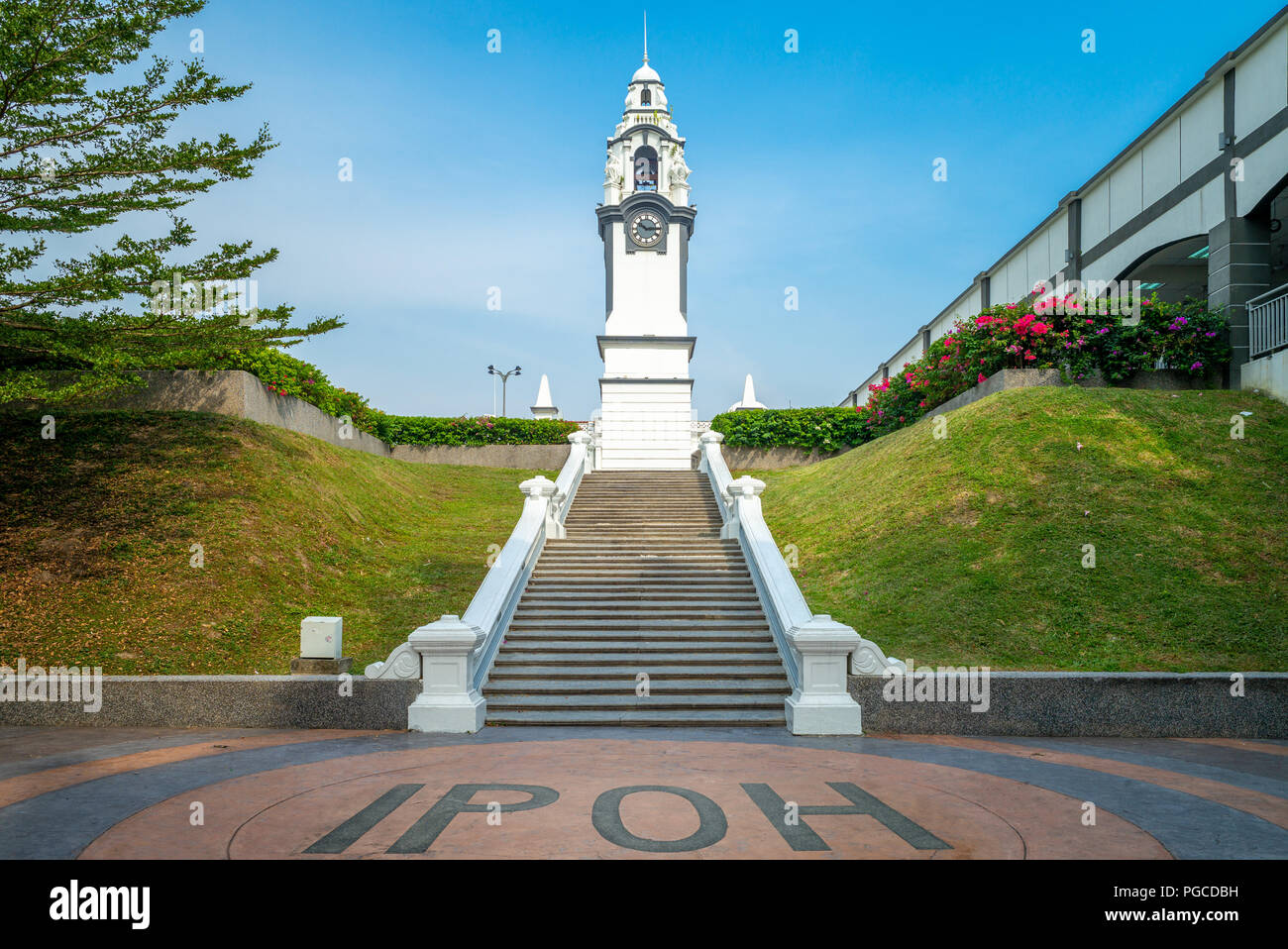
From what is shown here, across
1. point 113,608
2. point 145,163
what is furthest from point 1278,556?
point 145,163

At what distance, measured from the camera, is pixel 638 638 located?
12.4 meters

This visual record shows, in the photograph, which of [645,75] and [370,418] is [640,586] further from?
[645,75]

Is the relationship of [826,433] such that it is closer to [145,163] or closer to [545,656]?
[545,656]

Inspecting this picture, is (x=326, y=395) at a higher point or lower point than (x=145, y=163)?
lower

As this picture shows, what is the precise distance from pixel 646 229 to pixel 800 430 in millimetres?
11572

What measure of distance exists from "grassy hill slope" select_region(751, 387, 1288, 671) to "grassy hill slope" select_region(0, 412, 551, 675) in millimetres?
7378

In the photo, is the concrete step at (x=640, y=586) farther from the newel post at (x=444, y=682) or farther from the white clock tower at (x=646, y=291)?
the white clock tower at (x=646, y=291)

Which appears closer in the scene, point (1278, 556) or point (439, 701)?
point (439, 701)

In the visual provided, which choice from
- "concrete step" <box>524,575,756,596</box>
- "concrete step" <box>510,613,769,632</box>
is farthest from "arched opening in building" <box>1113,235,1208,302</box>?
"concrete step" <box>510,613,769,632</box>

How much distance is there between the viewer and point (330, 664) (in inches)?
393

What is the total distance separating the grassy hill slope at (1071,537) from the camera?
37.3ft

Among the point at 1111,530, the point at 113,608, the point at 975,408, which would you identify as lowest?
the point at 113,608

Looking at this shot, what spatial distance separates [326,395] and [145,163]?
9440mm

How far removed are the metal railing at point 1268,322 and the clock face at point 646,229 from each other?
21445mm
